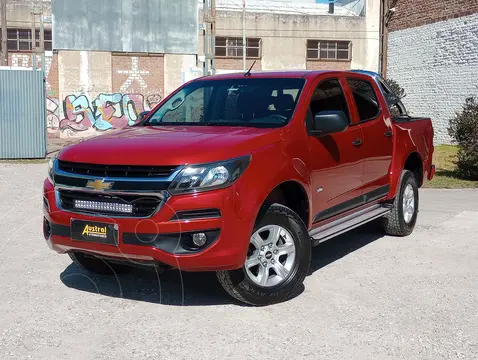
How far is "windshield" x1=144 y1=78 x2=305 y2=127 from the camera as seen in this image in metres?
5.68

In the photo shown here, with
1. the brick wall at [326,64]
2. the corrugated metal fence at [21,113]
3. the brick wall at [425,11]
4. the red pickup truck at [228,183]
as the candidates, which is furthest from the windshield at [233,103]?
the brick wall at [326,64]

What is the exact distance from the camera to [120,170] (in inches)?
183

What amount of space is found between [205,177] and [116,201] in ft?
2.35

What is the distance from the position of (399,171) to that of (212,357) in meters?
4.12

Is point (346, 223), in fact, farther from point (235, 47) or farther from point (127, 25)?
point (235, 47)

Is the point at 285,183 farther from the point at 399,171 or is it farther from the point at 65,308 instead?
the point at 399,171

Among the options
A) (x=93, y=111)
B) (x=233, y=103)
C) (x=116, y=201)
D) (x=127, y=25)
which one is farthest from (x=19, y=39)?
(x=116, y=201)

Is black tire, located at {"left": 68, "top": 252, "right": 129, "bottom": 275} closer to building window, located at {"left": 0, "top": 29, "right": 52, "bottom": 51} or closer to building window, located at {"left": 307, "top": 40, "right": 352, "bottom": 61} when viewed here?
building window, located at {"left": 0, "top": 29, "right": 52, "bottom": 51}

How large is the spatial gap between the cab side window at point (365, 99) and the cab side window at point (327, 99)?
0.96ft

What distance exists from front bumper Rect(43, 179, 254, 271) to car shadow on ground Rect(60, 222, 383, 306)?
0.69 metres

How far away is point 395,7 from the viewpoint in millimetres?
28000

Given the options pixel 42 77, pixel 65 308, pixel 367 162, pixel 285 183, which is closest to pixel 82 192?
pixel 65 308

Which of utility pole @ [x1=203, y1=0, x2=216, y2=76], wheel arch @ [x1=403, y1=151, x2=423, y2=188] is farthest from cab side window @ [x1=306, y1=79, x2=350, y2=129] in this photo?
utility pole @ [x1=203, y1=0, x2=216, y2=76]

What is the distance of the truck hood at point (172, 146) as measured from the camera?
458cm
